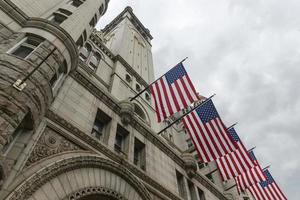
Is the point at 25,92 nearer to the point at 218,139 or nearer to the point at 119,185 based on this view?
the point at 119,185

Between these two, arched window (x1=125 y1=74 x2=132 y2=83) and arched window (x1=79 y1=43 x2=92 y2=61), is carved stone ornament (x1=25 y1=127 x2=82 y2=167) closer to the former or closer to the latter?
arched window (x1=79 y1=43 x2=92 y2=61)

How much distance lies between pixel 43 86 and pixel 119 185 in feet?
18.3

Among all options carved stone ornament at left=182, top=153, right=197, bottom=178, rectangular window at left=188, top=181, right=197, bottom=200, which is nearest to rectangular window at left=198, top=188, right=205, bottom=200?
rectangular window at left=188, top=181, right=197, bottom=200

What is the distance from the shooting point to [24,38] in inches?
430

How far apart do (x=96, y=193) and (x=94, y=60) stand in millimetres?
15939

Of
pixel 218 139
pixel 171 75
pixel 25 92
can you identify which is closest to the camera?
pixel 25 92

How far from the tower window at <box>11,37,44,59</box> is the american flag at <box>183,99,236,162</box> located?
1088 centimetres

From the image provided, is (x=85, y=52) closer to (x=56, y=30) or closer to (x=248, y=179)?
(x=56, y=30)

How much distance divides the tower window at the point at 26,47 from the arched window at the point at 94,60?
11143mm

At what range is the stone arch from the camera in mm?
8023

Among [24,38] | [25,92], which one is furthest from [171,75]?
[25,92]

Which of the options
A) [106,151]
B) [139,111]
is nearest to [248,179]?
[139,111]

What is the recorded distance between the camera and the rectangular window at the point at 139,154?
1502cm

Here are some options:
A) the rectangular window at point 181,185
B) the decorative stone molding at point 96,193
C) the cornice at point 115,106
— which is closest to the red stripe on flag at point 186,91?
the cornice at point 115,106
